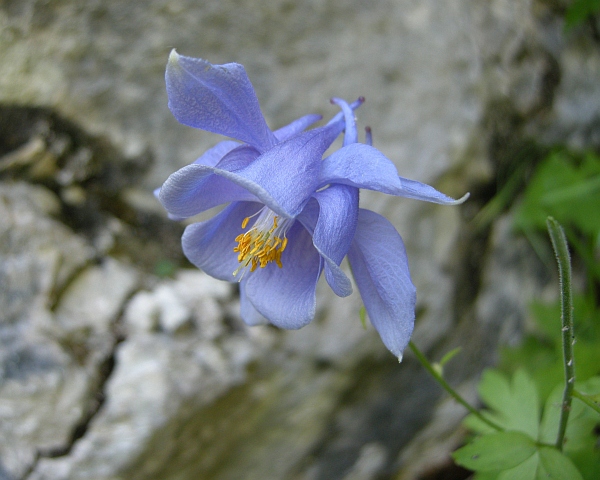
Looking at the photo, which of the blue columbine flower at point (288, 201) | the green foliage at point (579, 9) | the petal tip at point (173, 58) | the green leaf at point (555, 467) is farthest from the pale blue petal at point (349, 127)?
the green foliage at point (579, 9)

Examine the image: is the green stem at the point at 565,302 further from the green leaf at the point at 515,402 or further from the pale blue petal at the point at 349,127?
the pale blue petal at the point at 349,127

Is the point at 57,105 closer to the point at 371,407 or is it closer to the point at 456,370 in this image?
the point at 371,407

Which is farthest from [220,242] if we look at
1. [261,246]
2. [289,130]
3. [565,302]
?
[565,302]

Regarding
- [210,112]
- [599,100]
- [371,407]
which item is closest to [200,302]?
[371,407]

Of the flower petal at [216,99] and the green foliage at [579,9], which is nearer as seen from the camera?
the flower petal at [216,99]

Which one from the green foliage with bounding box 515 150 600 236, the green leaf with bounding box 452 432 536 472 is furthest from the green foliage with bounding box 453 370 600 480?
the green foliage with bounding box 515 150 600 236

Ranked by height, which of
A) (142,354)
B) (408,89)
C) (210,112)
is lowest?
(142,354)
